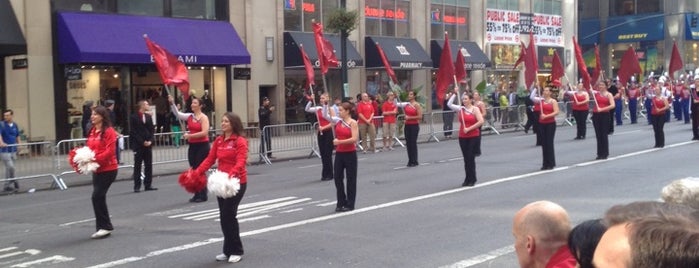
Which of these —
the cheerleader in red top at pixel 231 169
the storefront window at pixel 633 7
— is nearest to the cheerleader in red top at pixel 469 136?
the cheerleader in red top at pixel 231 169

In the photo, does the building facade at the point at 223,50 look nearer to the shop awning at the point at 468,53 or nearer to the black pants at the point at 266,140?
the shop awning at the point at 468,53

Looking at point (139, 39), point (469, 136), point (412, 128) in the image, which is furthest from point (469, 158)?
point (139, 39)

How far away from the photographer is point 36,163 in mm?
17031

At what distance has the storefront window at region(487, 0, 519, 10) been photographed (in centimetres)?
4231

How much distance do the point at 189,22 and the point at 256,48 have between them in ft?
11.0

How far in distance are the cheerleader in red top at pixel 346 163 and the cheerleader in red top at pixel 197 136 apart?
2640 millimetres

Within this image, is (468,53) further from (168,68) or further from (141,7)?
(168,68)

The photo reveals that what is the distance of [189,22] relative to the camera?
26.8 m

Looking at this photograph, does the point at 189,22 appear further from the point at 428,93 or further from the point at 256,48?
the point at 428,93

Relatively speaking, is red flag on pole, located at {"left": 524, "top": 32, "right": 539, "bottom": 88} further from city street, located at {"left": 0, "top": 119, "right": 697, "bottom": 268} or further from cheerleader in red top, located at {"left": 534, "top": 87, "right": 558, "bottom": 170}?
cheerleader in red top, located at {"left": 534, "top": 87, "right": 558, "bottom": 170}

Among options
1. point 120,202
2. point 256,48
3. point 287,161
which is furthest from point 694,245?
point 256,48

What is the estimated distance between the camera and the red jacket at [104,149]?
10.2m

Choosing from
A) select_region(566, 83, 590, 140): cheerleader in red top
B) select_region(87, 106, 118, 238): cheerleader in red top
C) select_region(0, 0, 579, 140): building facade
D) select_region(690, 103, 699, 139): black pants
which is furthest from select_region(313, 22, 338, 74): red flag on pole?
select_region(690, 103, 699, 139): black pants

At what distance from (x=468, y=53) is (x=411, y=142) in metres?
20.9
